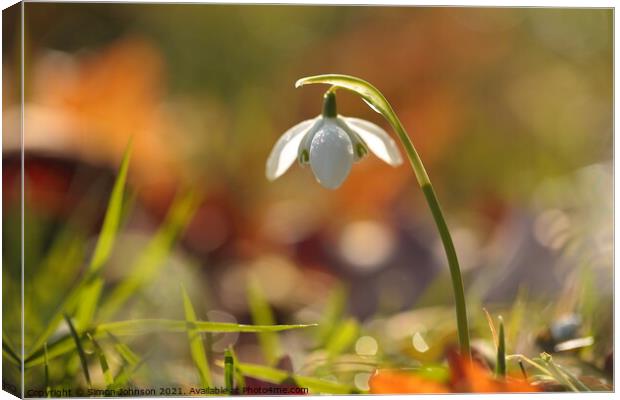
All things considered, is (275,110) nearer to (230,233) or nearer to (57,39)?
(230,233)

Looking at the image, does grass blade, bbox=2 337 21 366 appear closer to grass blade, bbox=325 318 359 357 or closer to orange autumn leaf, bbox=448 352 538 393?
grass blade, bbox=325 318 359 357

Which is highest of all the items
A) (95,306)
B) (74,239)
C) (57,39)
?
(57,39)

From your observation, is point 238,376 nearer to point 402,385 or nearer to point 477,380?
point 402,385

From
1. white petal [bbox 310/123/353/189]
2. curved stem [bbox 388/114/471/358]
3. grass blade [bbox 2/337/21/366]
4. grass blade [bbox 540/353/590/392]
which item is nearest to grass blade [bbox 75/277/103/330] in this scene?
grass blade [bbox 2/337/21/366]

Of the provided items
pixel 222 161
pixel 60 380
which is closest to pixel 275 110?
pixel 222 161

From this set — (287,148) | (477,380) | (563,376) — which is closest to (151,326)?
(287,148)
